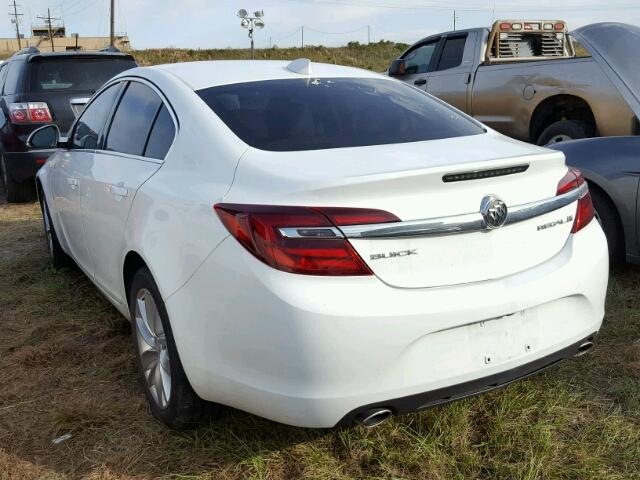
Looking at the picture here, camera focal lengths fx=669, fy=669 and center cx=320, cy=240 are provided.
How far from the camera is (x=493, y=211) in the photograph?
2.16 m

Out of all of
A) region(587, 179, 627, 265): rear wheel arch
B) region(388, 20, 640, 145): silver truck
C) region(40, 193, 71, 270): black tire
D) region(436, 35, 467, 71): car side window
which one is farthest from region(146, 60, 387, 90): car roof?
region(436, 35, 467, 71): car side window

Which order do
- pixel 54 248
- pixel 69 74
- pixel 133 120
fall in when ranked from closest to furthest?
pixel 133 120 → pixel 54 248 → pixel 69 74

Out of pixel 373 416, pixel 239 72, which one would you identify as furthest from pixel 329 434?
pixel 239 72

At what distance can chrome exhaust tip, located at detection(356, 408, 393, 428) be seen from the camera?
2.10 metres

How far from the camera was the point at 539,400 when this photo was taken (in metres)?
2.83

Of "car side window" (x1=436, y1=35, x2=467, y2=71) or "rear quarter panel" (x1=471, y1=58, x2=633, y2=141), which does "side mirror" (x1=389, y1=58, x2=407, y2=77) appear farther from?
"rear quarter panel" (x1=471, y1=58, x2=633, y2=141)

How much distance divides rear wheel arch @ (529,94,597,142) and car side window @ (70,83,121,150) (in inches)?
204

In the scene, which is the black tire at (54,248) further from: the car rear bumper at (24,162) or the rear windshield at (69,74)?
the rear windshield at (69,74)

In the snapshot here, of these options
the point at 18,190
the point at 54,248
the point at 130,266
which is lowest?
the point at 18,190

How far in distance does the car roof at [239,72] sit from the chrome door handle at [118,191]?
540mm

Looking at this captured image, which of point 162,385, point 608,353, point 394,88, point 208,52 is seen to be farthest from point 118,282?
point 208,52

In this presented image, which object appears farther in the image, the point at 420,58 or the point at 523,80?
the point at 420,58

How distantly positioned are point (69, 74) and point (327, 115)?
5.65m

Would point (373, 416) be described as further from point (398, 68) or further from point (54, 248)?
point (398, 68)
